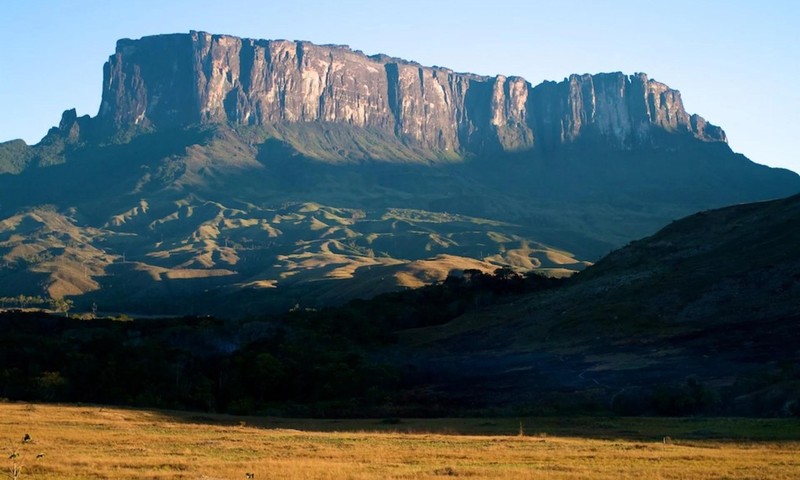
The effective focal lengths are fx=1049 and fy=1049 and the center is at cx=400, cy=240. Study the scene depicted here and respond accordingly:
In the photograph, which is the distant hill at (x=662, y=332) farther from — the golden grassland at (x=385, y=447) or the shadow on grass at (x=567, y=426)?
the golden grassland at (x=385, y=447)

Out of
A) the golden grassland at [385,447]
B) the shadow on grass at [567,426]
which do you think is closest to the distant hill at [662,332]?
the shadow on grass at [567,426]

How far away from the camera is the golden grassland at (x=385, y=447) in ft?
126

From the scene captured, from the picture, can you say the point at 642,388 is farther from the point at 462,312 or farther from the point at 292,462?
the point at 462,312

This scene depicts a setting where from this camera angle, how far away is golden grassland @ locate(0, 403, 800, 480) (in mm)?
38531

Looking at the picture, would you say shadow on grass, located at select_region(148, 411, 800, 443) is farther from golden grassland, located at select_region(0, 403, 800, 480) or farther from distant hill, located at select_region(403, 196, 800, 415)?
distant hill, located at select_region(403, 196, 800, 415)

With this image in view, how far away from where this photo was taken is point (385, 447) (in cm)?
4728

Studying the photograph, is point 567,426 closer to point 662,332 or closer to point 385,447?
point 385,447

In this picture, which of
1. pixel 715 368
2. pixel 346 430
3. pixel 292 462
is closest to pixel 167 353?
pixel 346 430

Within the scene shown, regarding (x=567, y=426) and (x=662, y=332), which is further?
(x=662, y=332)

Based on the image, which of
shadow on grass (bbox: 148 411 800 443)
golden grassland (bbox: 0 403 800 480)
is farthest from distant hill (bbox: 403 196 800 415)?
golden grassland (bbox: 0 403 800 480)

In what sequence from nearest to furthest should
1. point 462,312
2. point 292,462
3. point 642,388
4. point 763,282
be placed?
point 292,462
point 642,388
point 763,282
point 462,312

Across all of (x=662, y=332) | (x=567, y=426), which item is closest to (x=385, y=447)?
(x=567, y=426)

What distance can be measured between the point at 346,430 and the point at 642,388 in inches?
1164

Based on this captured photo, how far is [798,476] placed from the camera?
119 feet
